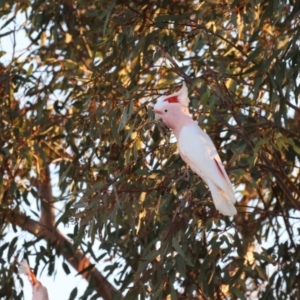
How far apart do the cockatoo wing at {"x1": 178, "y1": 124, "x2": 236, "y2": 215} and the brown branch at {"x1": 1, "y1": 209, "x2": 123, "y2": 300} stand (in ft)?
4.67

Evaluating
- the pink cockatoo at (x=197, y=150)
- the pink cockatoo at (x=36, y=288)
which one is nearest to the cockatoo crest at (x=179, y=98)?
the pink cockatoo at (x=197, y=150)

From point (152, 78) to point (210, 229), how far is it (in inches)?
40.9

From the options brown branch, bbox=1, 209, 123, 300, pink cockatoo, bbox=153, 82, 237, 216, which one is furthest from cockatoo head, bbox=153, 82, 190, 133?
brown branch, bbox=1, 209, 123, 300

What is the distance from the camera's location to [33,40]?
4.57 meters

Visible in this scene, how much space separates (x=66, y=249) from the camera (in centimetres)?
469

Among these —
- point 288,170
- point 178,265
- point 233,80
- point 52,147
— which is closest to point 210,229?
point 178,265

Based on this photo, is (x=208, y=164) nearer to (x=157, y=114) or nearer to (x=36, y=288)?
(x=157, y=114)

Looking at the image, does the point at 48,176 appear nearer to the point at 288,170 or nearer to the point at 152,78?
the point at 152,78

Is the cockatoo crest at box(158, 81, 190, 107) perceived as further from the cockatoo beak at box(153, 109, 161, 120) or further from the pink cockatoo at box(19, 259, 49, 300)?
the pink cockatoo at box(19, 259, 49, 300)

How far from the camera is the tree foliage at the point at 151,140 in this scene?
3381 mm

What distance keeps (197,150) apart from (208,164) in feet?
0.15

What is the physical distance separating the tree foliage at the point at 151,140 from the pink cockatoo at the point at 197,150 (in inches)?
6.1

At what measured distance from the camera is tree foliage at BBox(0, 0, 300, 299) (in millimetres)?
3381

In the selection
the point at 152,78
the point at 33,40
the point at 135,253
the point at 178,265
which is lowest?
the point at 178,265
